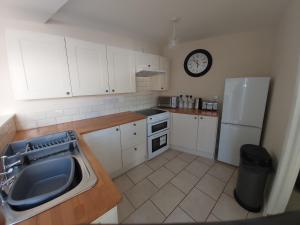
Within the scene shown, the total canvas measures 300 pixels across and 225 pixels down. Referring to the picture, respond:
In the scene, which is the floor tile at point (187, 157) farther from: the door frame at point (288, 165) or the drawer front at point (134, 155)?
the door frame at point (288, 165)

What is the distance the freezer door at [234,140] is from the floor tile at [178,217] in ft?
4.22

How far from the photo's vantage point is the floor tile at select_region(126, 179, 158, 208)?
1679 millimetres

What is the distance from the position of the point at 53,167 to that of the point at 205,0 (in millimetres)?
2189

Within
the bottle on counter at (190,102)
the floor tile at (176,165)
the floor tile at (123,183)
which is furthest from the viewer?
the bottle on counter at (190,102)

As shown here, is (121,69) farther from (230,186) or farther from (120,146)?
(230,186)

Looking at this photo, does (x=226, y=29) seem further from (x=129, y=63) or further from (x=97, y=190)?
(x=97, y=190)

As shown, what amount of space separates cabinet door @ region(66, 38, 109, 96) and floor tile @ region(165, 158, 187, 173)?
166 centimetres

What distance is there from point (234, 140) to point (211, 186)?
846 mm

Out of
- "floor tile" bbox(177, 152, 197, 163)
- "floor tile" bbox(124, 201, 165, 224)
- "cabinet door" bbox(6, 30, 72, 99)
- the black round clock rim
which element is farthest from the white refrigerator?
"cabinet door" bbox(6, 30, 72, 99)

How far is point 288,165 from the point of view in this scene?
3.89 feet

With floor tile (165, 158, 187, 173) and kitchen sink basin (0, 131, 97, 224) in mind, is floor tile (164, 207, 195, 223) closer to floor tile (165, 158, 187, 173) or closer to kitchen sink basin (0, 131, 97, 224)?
floor tile (165, 158, 187, 173)

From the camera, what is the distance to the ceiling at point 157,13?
1457mm

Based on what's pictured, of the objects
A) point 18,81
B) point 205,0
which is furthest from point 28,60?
point 205,0

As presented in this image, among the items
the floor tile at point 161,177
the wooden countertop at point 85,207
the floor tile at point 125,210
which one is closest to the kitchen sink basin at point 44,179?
the wooden countertop at point 85,207
